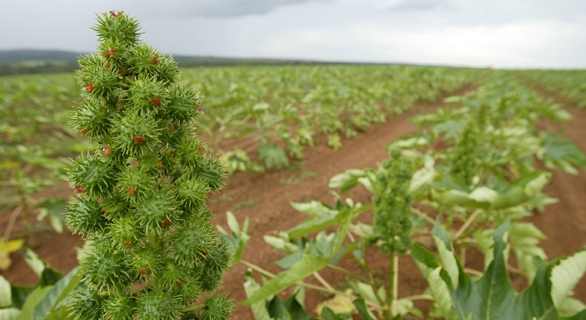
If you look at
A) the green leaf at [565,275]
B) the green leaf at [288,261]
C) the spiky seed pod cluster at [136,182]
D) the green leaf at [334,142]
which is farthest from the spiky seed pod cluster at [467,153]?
the green leaf at [334,142]

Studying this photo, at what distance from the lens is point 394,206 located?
79.9 inches

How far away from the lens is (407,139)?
3.16 meters

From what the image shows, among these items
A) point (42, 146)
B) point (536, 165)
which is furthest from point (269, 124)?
point (42, 146)

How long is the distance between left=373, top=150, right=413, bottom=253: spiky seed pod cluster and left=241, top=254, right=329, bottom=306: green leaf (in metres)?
0.64

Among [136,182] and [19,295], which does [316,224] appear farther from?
[19,295]

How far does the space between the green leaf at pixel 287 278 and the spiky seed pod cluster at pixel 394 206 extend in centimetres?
64

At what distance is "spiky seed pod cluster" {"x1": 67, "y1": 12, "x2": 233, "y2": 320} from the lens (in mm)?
877

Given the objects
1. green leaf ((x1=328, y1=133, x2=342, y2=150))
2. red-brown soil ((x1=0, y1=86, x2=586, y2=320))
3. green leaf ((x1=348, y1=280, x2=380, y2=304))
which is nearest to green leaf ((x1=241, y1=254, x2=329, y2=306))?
green leaf ((x1=348, y1=280, x2=380, y2=304))

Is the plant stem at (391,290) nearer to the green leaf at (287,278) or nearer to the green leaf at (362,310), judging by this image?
the green leaf at (362,310)

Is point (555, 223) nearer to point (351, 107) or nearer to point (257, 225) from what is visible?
point (257, 225)

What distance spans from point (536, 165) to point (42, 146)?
10.8 m

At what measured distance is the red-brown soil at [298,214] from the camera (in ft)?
10.9

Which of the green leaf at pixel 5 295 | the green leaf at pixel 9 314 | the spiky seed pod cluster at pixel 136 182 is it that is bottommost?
the green leaf at pixel 5 295

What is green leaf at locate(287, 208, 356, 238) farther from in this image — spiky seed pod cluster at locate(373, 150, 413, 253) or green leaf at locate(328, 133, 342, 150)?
green leaf at locate(328, 133, 342, 150)
